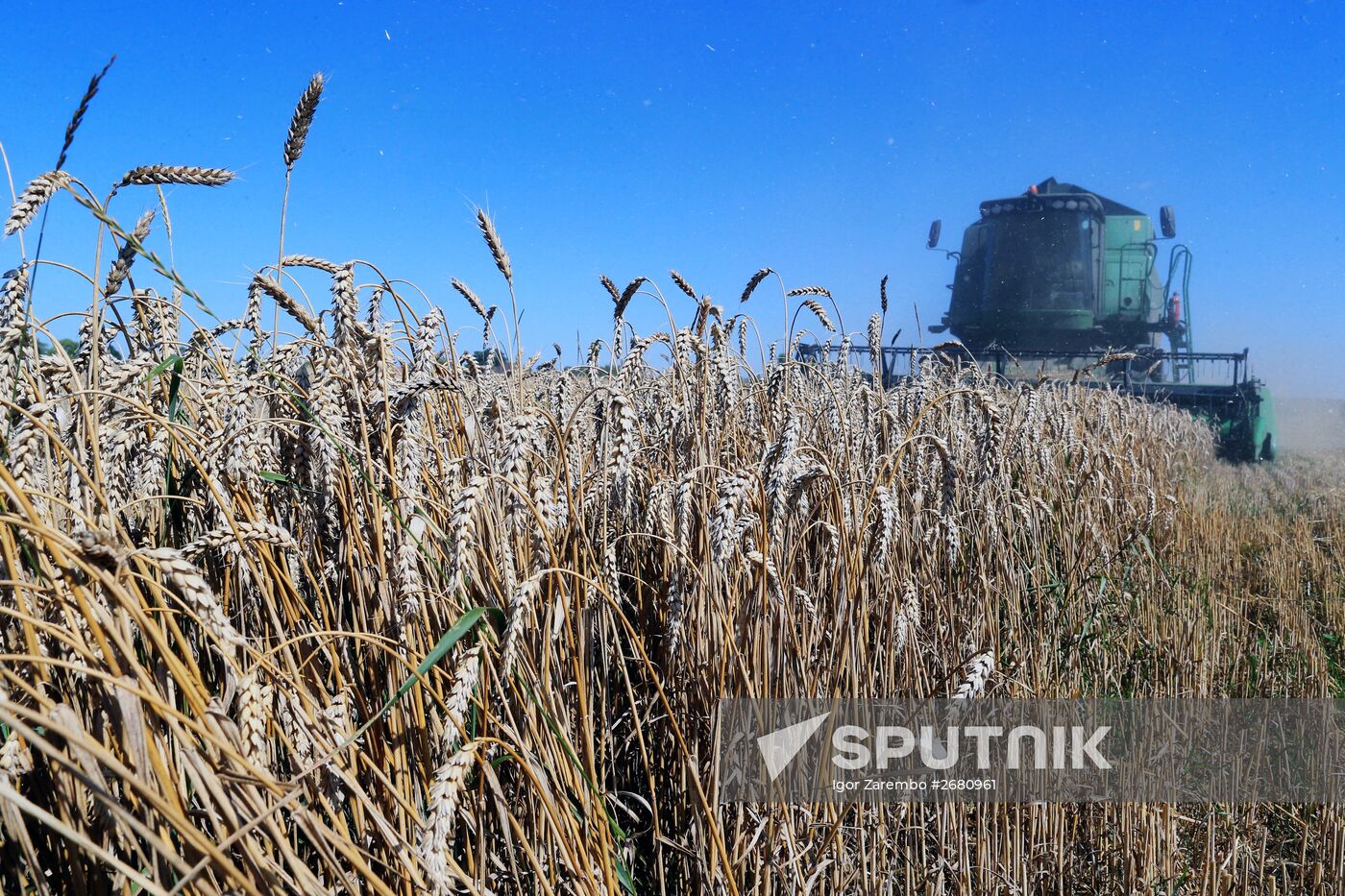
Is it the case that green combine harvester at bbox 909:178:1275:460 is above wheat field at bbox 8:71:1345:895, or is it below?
above

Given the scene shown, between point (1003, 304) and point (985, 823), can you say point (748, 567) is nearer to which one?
point (985, 823)

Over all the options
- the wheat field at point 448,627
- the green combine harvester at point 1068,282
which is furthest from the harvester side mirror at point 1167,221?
the wheat field at point 448,627

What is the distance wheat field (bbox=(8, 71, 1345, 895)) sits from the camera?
0.86 metres

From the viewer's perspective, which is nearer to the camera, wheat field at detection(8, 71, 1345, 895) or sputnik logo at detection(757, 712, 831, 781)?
wheat field at detection(8, 71, 1345, 895)

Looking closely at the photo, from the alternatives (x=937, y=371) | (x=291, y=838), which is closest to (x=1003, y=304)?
(x=937, y=371)

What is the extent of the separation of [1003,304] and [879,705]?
11.5 m

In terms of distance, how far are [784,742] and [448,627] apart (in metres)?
0.67

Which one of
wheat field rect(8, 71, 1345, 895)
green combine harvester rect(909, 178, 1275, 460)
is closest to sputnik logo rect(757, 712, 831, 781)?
wheat field rect(8, 71, 1345, 895)

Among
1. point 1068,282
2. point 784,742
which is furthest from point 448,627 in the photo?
point 1068,282

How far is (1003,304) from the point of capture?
39.2ft

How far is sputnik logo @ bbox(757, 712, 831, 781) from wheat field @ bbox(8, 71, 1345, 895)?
0.08 meters

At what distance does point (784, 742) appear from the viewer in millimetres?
1515

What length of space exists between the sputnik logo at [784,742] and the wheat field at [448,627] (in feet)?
0.26

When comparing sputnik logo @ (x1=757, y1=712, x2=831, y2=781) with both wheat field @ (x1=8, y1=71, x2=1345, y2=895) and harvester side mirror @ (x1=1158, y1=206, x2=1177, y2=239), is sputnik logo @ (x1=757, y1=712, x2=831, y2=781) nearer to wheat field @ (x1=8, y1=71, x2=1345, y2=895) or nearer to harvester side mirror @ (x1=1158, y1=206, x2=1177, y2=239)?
wheat field @ (x1=8, y1=71, x2=1345, y2=895)
